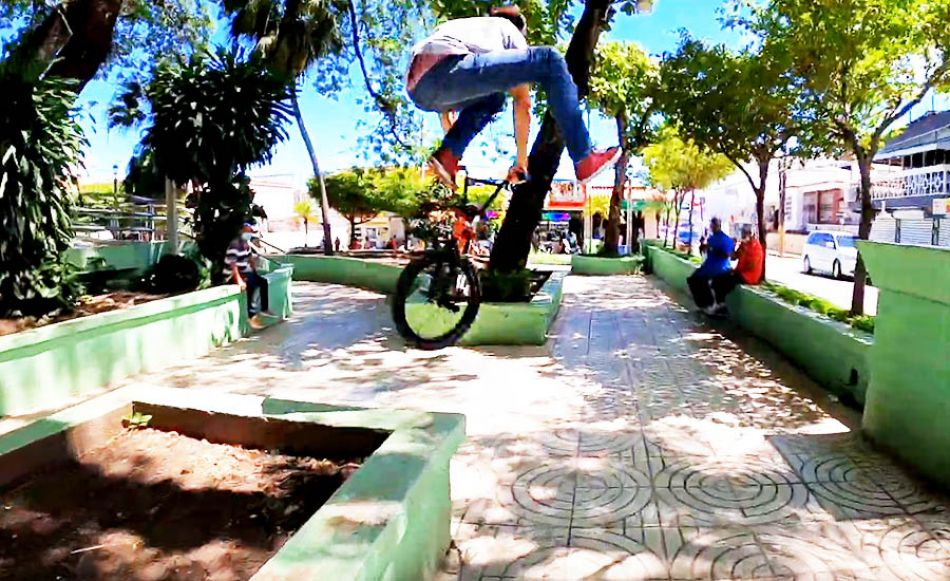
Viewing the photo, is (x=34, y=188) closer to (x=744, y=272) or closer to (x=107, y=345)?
(x=107, y=345)

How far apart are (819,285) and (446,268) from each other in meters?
14.9

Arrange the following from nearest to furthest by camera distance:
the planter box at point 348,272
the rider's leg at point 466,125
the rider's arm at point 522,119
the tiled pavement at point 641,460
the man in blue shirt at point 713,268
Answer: the tiled pavement at point 641,460, the rider's arm at point 522,119, the rider's leg at point 466,125, the man in blue shirt at point 713,268, the planter box at point 348,272

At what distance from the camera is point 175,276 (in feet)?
25.3

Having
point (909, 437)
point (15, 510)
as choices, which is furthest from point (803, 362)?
point (15, 510)

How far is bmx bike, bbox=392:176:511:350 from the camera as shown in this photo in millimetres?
5023

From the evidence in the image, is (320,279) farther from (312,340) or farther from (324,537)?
(324,537)

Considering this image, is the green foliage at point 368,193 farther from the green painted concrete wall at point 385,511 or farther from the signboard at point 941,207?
the green painted concrete wall at point 385,511

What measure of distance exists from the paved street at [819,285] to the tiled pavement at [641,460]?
7043 millimetres

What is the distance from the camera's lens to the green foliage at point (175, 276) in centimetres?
770

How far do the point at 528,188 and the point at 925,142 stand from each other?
27.4m

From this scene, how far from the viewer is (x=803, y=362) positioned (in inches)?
237

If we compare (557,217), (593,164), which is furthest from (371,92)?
(557,217)

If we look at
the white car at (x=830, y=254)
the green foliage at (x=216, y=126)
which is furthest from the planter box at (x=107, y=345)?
the white car at (x=830, y=254)

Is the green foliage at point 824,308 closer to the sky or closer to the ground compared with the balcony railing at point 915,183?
closer to the ground
